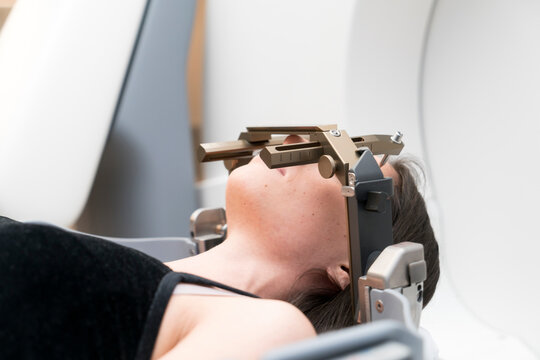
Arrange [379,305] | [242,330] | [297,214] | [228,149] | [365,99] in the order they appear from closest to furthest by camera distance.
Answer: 1. [242,330]
2. [379,305]
3. [297,214]
4. [228,149]
5. [365,99]

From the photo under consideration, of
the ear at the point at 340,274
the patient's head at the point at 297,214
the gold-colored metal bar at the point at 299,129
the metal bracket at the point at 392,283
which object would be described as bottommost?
the ear at the point at 340,274

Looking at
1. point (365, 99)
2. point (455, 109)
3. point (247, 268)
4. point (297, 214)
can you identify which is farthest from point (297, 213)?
point (455, 109)

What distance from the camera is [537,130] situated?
1.16m

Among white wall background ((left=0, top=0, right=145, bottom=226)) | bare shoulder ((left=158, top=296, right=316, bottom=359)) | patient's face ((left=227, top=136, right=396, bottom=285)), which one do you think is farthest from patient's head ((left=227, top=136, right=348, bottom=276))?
white wall background ((left=0, top=0, right=145, bottom=226))

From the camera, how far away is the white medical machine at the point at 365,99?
3.90 ft

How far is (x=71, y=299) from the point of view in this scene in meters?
0.62

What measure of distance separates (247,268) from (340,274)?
0.15m

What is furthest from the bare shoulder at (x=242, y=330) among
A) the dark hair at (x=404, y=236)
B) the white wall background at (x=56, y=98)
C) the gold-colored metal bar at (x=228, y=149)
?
the white wall background at (x=56, y=98)

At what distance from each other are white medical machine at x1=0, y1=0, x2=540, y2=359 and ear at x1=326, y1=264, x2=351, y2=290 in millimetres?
358

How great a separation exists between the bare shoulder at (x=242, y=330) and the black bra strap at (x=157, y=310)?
0.03 m

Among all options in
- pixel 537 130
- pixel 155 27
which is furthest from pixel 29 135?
pixel 537 130

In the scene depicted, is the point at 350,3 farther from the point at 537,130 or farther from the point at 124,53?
the point at 124,53

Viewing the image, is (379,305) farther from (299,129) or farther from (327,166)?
(299,129)

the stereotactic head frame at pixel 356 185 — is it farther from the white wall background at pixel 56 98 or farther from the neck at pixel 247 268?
the white wall background at pixel 56 98
